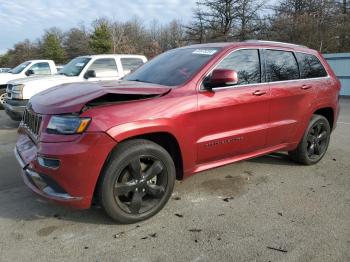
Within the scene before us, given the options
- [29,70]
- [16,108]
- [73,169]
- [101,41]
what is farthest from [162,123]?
[101,41]

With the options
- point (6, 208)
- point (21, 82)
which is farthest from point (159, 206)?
point (21, 82)

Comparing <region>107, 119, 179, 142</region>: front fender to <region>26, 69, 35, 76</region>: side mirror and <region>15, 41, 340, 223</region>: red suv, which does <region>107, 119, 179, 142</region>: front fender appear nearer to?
<region>15, 41, 340, 223</region>: red suv

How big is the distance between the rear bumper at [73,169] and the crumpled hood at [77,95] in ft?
1.09

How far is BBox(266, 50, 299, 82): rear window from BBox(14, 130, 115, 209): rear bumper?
100.0 inches

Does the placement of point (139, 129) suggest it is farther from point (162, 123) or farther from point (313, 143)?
point (313, 143)

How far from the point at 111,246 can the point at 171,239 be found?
56 cm

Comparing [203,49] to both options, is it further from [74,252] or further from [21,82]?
[21,82]

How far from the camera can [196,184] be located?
15.7ft

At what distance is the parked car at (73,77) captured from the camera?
29.3 ft

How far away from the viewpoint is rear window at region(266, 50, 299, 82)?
15.8 feet

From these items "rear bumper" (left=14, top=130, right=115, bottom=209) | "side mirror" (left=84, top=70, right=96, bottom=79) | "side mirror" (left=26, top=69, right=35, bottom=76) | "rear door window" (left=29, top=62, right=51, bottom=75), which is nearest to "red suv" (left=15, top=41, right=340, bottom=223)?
"rear bumper" (left=14, top=130, right=115, bottom=209)

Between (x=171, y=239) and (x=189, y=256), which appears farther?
(x=171, y=239)

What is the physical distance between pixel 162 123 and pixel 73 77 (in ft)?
22.4

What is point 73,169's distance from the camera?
325 cm
